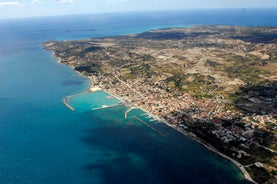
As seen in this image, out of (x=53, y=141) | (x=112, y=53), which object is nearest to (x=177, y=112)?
(x=53, y=141)

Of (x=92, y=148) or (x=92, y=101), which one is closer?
(x=92, y=148)

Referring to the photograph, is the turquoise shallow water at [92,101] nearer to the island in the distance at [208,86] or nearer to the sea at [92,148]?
the sea at [92,148]

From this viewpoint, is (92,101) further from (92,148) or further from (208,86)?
(208,86)

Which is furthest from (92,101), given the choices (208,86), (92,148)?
(208,86)

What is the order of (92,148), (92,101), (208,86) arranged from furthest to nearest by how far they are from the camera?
(208,86) → (92,101) → (92,148)

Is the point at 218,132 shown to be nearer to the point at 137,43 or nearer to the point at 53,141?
→ the point at 53,141

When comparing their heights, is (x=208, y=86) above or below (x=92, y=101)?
above

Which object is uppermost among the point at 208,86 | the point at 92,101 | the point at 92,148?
the point at 208,86

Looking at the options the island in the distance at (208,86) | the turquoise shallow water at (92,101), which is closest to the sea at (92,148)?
Result: the turquoise shallow water at (92,101)
